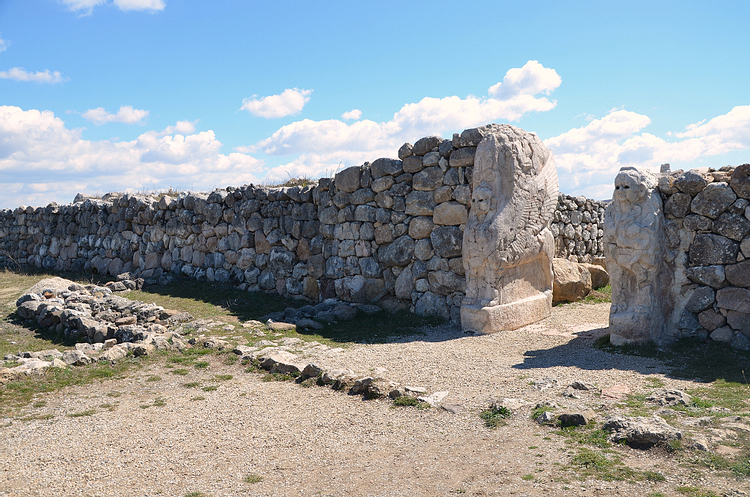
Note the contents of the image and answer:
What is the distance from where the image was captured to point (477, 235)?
8344 millimetres

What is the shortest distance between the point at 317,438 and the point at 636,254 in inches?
173

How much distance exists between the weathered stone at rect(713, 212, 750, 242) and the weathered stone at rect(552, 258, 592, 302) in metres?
3.74

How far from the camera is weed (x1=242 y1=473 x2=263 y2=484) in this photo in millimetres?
3895

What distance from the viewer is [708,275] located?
6637 millimetres

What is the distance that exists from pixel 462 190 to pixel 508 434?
5.36 meters

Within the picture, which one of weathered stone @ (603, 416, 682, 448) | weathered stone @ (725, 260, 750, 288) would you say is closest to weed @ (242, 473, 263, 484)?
weathered stone @ (603, 416, 682, 448)

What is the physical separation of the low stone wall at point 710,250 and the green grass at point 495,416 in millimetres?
3297

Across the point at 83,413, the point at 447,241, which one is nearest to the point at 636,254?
the point at 447,241

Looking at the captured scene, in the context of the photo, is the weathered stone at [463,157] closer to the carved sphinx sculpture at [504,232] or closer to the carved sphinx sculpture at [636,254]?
the carved sphinx sculpture at [504,232]

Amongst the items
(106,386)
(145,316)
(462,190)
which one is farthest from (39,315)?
(462,190)

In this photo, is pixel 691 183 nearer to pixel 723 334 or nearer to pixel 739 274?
pixel 739 274

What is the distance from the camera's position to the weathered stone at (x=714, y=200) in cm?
658

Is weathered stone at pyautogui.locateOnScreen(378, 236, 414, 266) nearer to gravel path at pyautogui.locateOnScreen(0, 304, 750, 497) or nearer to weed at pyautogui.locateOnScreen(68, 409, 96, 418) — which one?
gravel path at pyautogui.locateOnScreen(0, 304, 750, 497)

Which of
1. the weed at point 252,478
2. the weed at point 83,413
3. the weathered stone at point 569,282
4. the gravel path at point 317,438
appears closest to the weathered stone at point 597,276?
the weathered stone at point 569,282
